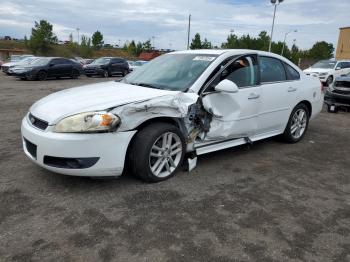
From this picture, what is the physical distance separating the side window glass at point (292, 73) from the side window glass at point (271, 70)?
0.41 feet

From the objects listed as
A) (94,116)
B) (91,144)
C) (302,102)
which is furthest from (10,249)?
(302,102)

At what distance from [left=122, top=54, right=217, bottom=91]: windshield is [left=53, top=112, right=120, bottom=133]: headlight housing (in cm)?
109

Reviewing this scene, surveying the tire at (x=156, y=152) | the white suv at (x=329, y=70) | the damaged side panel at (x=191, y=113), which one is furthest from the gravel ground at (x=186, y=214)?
the white suv at (x=329, y=70)

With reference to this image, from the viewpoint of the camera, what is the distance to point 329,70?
19516mm

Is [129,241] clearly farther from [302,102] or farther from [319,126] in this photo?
[319,126]

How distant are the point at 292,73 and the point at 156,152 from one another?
10.2 feet

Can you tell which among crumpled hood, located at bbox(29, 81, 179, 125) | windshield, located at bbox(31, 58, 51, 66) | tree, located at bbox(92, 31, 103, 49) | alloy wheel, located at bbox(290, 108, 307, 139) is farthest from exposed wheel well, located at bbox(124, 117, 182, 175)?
tree, located at bbox(92, 31, 103, 49)

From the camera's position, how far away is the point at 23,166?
4.39 m

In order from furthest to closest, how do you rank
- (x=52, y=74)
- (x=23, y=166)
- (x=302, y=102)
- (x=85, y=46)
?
1. (x=85, y=46)
2. (x=52, y=74)
3. (x=302, y=102)
4. (x=23, y=166)

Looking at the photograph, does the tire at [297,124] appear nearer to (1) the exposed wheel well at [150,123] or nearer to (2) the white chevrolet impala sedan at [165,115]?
(2) the white chevrolet impala sedan at [165,115]

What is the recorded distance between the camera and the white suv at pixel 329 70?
19281 millimetres

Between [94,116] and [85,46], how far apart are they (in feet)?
208

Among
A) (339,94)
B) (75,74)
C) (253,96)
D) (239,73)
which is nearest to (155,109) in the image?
(239,73)

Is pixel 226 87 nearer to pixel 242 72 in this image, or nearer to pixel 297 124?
pixel 242 72
